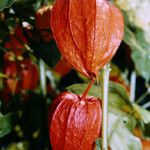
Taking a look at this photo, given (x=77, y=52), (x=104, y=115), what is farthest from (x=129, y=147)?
(x=77, y=52)

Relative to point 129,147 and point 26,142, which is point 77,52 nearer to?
point 129,147

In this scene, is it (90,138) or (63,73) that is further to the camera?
(63,73)

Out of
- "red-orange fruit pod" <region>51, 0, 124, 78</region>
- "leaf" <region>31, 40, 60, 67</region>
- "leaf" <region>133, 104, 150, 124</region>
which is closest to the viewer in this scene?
"red-orange fruit pod" <region>51, 0, 124, 78</region>

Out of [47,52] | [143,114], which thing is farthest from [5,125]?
[143,114]

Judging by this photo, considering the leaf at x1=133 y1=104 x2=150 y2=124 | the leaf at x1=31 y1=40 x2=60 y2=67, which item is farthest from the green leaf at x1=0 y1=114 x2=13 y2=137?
the leaf at x1=133 y1=104 x2=150 y2=124

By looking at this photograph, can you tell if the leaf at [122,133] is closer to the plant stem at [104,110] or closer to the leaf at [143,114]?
the leaf at [143,114]

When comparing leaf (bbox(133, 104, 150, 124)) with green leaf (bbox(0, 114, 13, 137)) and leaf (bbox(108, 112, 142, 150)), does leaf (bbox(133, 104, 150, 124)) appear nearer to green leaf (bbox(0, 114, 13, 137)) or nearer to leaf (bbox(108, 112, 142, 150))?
A: leaf (bbox(108, 112, 142, 150))
